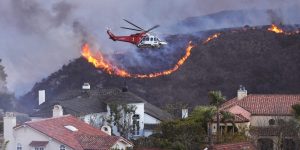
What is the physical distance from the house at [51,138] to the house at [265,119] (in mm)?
10793

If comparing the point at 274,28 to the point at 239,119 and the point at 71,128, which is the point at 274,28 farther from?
the point at 71,128

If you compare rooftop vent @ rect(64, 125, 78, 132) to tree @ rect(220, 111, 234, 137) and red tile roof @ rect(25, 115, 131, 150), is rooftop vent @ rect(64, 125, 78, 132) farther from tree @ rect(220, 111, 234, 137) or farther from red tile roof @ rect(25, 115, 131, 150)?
tree @ rect(220, 111, 234, 137)

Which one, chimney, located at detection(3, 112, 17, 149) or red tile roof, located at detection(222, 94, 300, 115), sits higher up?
red tile roof, located at detection(222, 94, 300, 115)

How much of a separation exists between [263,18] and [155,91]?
20.7 m

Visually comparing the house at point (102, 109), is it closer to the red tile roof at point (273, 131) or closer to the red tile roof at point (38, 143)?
the red tile roof at point (273, 131)

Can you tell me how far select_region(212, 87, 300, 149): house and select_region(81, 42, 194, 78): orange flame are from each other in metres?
24.0

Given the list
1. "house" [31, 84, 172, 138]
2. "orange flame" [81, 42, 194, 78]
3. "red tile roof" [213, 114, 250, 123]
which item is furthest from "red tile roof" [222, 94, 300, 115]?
"orange flame" [81, 42, 194, 78]

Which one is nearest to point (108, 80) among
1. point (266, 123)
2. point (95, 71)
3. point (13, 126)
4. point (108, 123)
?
point (95, 71)

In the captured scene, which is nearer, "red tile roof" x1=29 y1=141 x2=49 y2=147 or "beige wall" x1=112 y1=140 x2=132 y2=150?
"red tile roof" x1=29 y1=141 x2=49 y2=147

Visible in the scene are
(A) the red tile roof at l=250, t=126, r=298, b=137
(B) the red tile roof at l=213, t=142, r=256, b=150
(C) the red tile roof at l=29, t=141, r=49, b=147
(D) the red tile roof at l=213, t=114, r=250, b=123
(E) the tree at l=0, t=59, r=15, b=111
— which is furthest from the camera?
(E) the tree at l=0, t=59, r=15, b=111

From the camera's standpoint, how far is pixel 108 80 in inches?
4382

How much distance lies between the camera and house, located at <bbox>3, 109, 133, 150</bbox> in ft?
204

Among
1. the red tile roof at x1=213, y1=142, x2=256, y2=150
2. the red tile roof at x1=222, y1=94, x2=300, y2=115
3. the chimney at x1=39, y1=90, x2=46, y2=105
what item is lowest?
the red tile roof at x1=213, y1=142, x2=256, y2=150

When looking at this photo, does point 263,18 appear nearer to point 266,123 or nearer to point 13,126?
point 266,123
